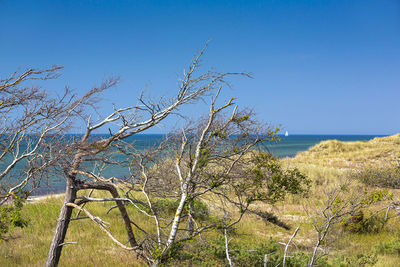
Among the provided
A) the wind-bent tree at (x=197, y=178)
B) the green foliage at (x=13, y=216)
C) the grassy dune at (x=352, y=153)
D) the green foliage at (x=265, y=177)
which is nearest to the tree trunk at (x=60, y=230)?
the wind-bent tree at (x=197, y=178)

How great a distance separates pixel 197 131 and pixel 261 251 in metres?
3.64

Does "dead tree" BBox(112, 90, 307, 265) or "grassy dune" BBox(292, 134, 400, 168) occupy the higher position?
"dead tree" BBox(112, 90, 307, 265)

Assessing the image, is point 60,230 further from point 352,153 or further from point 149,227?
point 352,153

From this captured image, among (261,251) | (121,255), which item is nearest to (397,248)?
(261,251)

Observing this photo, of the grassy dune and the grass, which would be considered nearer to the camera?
the grass

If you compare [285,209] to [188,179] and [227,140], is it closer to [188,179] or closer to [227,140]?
[227,140]

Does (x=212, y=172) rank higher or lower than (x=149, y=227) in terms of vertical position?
higher

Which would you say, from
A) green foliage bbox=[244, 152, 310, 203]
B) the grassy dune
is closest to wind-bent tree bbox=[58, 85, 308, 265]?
green foliage bbox=[244, 152, 310, 203]

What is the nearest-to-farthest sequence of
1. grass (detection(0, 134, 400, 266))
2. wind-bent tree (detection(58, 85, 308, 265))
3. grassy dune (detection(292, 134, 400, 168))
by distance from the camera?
wind-bent tree (detection(58, 85, 308, 265)), grass (detection(0, 134, 400, 266)), grassy dune (detection(292, 134, 400, 168))

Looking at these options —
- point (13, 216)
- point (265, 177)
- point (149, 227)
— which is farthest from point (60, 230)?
point (149, 227)

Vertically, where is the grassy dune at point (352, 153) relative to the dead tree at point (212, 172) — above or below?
below

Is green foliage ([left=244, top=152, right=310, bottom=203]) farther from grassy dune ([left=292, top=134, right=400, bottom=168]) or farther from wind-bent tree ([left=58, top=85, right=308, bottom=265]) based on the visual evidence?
grassy dune ([left=292, top=134, right=400, bottom=168])

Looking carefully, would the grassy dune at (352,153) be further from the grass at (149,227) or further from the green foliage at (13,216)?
the green foliage at (13,216)

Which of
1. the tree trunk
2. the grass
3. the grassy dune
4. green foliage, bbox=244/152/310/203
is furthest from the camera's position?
the grassy dune
